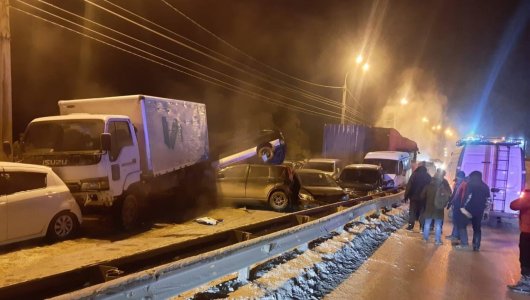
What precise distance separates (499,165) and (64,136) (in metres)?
12.2

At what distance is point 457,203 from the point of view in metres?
9.44

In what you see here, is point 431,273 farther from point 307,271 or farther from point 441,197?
point 441,197

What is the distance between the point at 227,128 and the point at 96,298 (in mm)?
33581

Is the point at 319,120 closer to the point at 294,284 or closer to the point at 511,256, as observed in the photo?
the point at 511,256

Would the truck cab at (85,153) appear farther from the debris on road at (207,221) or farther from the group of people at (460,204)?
the group of people at (460,204)

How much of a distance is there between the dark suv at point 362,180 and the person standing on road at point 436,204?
786 cm

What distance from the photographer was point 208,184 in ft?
47.3

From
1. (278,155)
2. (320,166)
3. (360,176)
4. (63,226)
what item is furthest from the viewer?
(320,166)

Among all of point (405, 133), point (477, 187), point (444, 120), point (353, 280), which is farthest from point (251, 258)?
point (444, 120)

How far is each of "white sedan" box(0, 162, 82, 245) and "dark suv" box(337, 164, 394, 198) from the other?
1180 centimetres

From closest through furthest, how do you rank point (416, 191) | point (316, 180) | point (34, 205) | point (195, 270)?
point (195, 270) < point (34, 205) < point (416, 191) < point (316, 180)

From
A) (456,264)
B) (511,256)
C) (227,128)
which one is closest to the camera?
(456,264)

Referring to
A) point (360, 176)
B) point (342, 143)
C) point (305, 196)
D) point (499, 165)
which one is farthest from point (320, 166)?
point (499, 165)

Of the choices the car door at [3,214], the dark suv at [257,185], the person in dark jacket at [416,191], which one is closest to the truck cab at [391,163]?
the dark suv at [257,185]
